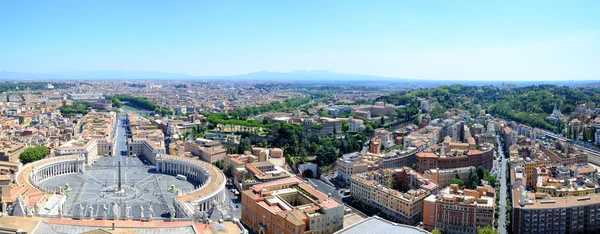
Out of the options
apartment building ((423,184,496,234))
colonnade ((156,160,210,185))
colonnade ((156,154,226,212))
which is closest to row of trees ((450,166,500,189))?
apartment building ((423,184,496,234))

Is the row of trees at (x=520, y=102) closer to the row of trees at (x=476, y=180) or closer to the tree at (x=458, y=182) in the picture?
the row of trees at (x=476, y=180)

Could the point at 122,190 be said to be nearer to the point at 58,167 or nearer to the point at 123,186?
the point at 123,186

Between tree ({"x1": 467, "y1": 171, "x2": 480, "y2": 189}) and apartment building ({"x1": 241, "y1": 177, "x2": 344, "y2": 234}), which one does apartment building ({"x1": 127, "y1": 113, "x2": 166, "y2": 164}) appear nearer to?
apartment building ({"x1": 241, "y1": 177, "x2": 344, "y2": 234})

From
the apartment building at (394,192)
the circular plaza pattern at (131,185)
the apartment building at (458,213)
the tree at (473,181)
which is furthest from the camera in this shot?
the tree at (473,181)

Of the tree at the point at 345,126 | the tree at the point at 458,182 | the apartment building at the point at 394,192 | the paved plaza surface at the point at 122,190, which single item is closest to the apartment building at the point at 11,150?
the paved plaza surface at the point at 122,190

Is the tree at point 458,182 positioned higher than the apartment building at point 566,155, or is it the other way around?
the apartment building at point 566,155

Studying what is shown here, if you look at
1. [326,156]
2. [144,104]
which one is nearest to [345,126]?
[326,156]

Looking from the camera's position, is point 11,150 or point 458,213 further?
point 11,150
